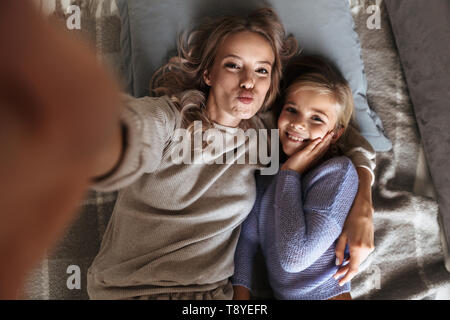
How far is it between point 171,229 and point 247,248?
11.8 inches

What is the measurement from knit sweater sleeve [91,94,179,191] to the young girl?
439 millimetres

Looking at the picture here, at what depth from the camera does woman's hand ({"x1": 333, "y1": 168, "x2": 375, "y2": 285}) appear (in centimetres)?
96

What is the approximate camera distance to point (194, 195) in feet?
3.22

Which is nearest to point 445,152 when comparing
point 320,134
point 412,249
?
point 412,249

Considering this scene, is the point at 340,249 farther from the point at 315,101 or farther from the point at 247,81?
the point at 247,81

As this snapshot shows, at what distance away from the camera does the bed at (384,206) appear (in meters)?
1.11

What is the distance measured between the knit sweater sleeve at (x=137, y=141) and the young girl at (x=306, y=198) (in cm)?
44

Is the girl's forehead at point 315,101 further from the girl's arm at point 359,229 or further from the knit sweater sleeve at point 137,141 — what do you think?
the knit sweater sleeve at point 137,141

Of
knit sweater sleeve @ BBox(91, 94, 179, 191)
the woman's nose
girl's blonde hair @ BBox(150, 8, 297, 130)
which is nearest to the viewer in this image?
knit sweater sleeve @ BBox(91, 94, 179, 191)

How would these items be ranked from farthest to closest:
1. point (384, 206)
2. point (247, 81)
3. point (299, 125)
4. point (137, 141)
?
point (384, 206)
point (299, 125)
point (247, 81)
point (137, 141)

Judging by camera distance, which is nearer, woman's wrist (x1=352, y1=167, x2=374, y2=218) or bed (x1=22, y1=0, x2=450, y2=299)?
woman's wrist (x1=352, y1=167, x2=374, y2=218)

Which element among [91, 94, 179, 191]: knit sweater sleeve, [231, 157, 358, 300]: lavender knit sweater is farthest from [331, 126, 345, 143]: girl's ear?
[91, 94, 179, 191]: knit sweater sleeve

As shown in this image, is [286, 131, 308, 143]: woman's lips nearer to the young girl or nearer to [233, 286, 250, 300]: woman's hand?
the young girl

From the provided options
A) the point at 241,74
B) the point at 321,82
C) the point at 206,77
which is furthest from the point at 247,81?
the point at 321,82
